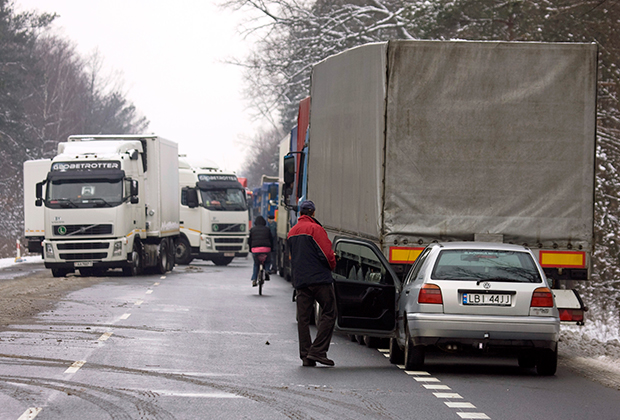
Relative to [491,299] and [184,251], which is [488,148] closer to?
[491,299]

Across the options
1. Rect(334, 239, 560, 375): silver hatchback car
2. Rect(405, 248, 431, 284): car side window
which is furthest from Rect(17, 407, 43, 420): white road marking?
Rect(405, 248, 431, 284): car side window

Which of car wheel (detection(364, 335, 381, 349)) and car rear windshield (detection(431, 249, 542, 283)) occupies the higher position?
car rear windshield (detection(431, 249, 542, 283))

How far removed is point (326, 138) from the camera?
16.2 metres

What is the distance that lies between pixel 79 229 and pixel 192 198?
9501 millimetres

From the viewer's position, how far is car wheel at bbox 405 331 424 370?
11109mm

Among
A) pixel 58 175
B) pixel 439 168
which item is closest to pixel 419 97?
pixel 439 168

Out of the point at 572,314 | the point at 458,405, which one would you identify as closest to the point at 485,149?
the point at 572,314

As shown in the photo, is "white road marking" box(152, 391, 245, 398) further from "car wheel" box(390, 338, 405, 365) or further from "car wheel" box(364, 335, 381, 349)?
"car wheel" box(364, 335, 381, 349)

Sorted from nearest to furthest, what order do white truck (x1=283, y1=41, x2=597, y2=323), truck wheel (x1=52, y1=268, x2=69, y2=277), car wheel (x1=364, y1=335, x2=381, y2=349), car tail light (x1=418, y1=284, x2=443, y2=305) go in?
car tail light (x1=418, y1=284, x2=443, y2=305), white truck (x1=283, y1=41, x2=597, y2=323), car wheel (x1=364, y1=335, x2=381, y2=349), truck wheel (x1=52, y1=268, x2=69, y2=277)

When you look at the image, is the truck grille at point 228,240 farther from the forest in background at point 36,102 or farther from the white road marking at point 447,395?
the white road marking at point 447,395

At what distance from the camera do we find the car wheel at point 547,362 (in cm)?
1099

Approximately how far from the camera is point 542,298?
35.5 feet

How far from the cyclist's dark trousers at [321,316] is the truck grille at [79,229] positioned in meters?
17.0

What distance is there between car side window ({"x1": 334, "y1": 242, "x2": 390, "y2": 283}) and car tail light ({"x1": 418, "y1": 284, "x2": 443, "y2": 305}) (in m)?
1.82
